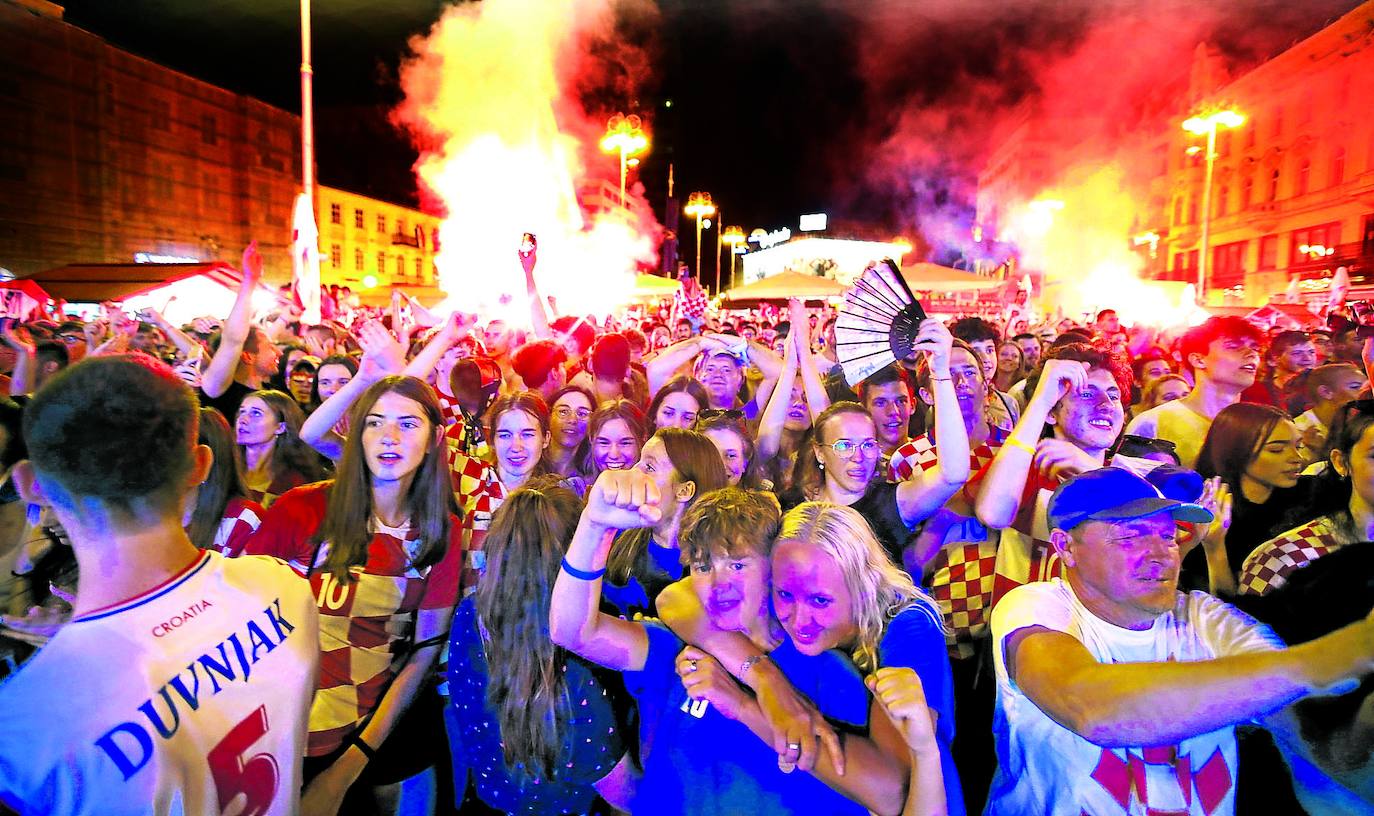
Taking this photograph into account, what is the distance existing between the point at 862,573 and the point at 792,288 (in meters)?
16.8

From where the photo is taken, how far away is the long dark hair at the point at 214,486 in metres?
3.20

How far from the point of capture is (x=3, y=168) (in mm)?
29266

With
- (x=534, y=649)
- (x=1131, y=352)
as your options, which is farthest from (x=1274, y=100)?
(x=534, y=649)

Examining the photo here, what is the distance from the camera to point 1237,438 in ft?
12.7

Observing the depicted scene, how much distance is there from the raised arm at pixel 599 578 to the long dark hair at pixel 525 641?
0.14 metres

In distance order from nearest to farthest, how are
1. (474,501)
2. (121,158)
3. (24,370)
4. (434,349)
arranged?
(474,501), (434,349), (24,370), (121,158)

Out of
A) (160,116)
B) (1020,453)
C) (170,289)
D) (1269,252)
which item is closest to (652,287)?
(170,289)

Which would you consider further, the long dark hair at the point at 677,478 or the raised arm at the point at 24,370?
the raised arm at the point at 24,370

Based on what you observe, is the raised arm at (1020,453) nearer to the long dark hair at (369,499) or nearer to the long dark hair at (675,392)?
the long dark hair at (675,392)

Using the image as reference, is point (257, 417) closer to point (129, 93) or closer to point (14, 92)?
point (14, 92)

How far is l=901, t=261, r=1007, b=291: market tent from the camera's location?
17.3 meters

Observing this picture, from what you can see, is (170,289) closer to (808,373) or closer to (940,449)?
(808,373)

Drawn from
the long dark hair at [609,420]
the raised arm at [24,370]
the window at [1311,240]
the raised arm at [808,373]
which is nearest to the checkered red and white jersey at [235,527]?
the long dark hair at [609,420]

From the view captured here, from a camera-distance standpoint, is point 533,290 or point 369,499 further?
point 533,290
